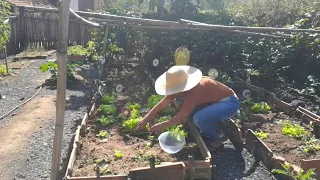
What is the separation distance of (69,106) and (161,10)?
841cm

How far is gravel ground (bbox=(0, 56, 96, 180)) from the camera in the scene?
5.05 m

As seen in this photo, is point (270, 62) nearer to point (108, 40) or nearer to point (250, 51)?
point (250, 51)

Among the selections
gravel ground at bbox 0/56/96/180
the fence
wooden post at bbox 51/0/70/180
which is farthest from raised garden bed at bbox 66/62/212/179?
the fence

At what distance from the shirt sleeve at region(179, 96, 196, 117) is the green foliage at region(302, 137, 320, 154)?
1741mm

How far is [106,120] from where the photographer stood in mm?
6352

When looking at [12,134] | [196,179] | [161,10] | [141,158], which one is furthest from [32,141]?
[161,10]

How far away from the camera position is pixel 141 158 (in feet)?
15.9

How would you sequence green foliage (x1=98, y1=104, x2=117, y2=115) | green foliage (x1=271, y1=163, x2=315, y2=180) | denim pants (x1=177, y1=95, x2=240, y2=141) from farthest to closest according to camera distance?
green foliage (x1=98, y1=104, x2=117, y2=115) < denim pants (x1=177, y1=95, x2=240, y2=141) < green foliage (x1=271, y1=163, x2=315, y2=180)

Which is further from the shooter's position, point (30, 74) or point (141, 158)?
point (30, 74)

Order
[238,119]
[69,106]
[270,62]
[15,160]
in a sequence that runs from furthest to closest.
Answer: [270,62]
[69,106]
[238,119]
[15,160]

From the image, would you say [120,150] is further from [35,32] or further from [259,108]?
[35,32]

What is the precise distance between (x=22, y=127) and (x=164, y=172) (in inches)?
146

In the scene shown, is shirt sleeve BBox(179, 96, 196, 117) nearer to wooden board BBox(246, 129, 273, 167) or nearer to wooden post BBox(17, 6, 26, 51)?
wooden board BBox(246, 129, 273, 167)

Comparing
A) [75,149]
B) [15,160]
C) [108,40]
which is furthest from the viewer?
[108,40]
